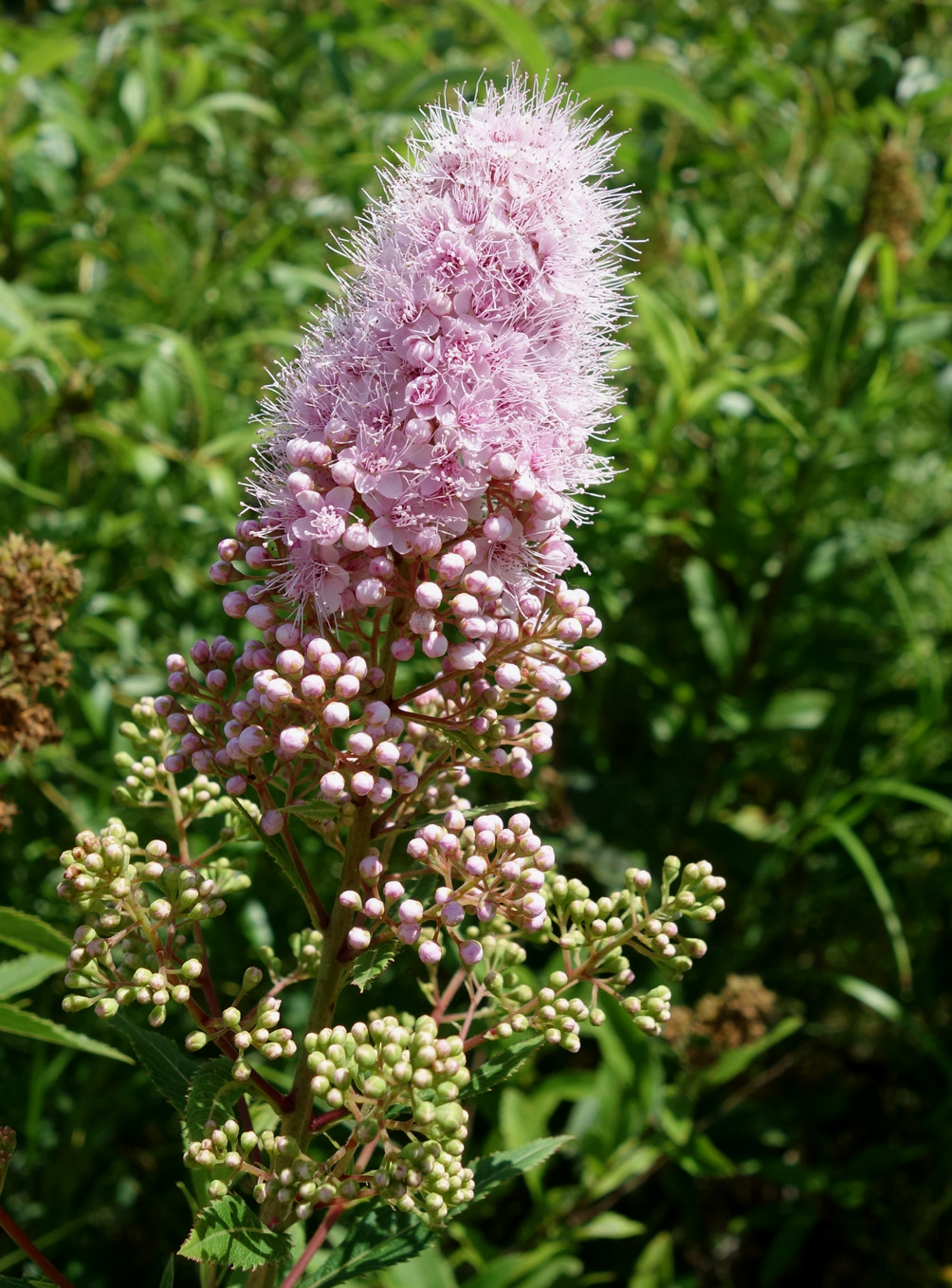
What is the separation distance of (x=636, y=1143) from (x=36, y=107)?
3216 millimetres

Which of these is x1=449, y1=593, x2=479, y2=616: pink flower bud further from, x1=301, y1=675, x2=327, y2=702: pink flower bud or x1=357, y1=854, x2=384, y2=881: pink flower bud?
x1=357, y1=854, x2=384, y2=881: pink flower bud

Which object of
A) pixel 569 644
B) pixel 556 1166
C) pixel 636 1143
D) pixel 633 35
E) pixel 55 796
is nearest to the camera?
pixel 569 644

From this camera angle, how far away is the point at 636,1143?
2.52 m

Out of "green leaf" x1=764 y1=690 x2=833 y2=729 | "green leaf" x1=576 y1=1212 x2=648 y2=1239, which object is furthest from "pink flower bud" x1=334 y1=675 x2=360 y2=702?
"green leaf" x1=764 y1=690 x2=833 y2=729

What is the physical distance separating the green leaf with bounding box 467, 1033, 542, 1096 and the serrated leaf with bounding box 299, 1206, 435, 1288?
22cm

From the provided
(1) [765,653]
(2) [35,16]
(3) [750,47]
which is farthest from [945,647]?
(2) [35,16]

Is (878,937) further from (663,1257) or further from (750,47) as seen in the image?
(750,47)

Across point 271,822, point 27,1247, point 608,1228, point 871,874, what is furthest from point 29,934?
point 871,874

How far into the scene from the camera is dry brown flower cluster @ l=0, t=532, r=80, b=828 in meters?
1.74

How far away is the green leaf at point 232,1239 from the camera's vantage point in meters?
1.19

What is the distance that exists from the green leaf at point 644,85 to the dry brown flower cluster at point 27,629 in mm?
1803

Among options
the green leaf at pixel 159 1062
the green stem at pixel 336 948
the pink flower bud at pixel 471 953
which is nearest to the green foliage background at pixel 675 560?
the green leaf at pixel 159 1062

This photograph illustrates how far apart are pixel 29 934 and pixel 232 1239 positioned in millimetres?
625

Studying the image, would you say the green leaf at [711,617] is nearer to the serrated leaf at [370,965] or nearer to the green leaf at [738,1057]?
the green leaf at [738,1057]
